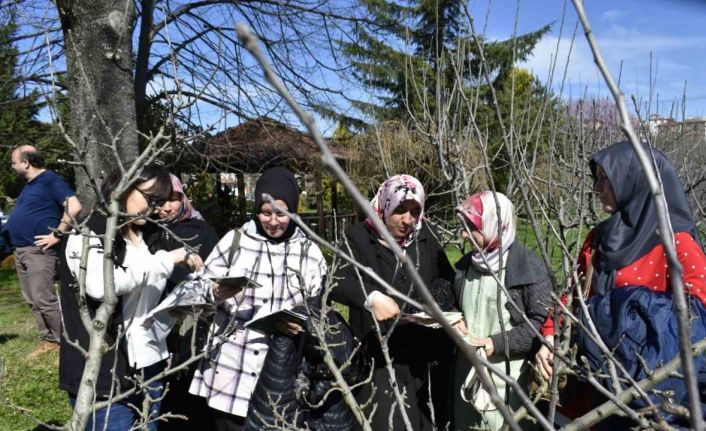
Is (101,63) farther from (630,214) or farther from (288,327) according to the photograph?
(630,214)

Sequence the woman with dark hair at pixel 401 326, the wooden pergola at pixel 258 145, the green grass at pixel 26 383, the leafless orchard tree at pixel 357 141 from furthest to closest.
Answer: the wooden pergola at pixel 258 145
the green grass at pixel 26 383
the woman with dark hair at pixel 401 326
the leafless orchard tree at pixel 357 141

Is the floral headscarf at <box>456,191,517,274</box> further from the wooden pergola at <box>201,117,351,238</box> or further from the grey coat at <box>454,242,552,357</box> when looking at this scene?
the wooden pergola at <box>201,117,351,238</box>

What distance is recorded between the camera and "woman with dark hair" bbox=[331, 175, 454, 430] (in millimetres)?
2758

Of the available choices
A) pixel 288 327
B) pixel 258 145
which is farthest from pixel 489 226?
pixel 258 145

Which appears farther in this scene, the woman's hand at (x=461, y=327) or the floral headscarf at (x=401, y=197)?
the floral headscarf at (x=401, y=197)

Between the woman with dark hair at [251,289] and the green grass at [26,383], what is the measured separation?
1.25 meters

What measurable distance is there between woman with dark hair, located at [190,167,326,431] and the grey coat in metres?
0.84

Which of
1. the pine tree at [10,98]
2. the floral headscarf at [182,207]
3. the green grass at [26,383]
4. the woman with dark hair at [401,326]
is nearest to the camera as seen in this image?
the woman with dark hair at [401,326]

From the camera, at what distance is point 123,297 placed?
2.33 metres

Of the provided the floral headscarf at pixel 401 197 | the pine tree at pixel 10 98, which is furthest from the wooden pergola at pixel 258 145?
the floral headscarf at pixel 401 197

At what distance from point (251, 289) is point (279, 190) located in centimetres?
49

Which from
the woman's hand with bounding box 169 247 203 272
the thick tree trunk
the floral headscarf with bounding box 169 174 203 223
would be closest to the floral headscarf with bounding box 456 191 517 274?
the woman's hand with bounding box 169 247 203 272

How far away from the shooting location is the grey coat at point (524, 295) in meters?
2.46

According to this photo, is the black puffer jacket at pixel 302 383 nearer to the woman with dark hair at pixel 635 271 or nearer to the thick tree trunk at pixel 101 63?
the woman with dark hair at pixel 635 271
